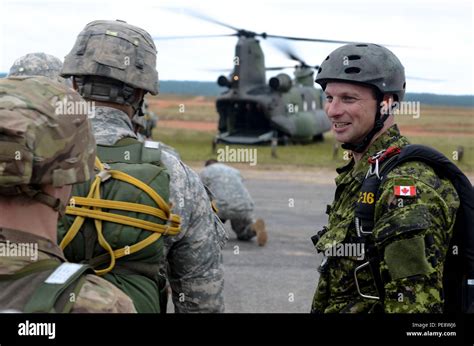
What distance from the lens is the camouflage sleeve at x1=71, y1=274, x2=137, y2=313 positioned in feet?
7.74

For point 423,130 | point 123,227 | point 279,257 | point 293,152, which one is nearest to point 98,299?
point 123,227

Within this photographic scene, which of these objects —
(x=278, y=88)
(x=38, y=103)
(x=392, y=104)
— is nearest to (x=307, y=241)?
(x=392, y=104)

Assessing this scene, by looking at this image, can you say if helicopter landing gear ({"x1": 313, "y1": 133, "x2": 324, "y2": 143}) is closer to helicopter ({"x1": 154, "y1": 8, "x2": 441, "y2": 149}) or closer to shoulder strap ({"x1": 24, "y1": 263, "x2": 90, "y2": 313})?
helicopter ({"x1": 154, "y1": 8, "x2": 441, "y2": 149})

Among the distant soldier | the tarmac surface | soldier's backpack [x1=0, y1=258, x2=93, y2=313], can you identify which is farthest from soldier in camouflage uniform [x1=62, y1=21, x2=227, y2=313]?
the distant soldier

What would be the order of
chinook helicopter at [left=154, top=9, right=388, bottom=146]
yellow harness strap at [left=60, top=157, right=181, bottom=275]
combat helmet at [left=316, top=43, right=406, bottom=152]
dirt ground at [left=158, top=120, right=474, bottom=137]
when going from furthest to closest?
1. dirt ground at [left=158, top=120, right=474, bottom=137]
2. chinook helicopter at [left=154, top=9, right=388, bottom=146]
3. combat helmet at [left=316, top=43, right=406, bottom=152]
4. yellow harness strap at [left=60, top=157, right=181, bottom=275]

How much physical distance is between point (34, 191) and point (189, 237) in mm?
1225

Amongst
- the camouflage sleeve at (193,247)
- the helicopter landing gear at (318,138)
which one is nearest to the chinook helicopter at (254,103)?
the helicopter landing gear at (318,138)

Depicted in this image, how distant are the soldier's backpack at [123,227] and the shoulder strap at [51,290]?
0.69 meters

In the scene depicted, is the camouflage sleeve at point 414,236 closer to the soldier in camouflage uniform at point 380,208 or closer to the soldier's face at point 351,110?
the soldier in camouflage uniform at point 380,208

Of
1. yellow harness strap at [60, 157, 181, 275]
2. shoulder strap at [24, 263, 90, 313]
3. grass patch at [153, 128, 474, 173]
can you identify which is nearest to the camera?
shoulder strap at [24, 263, 90, 313]

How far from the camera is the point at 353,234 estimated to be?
3635mm

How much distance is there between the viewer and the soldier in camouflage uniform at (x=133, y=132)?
3.58m

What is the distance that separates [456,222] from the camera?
3590mm

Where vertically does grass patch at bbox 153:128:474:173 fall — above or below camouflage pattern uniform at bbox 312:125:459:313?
above
